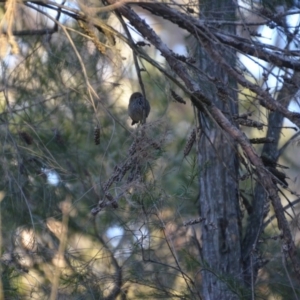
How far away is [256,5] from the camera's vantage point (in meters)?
3.40

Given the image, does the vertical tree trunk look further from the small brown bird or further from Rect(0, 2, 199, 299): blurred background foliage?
the small brown bird

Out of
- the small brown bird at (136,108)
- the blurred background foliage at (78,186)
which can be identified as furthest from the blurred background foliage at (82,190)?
the small brown bird at (136,108)

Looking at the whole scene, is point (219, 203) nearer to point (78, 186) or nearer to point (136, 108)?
point (78, 186)

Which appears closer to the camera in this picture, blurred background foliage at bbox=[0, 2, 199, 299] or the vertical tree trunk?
blurred background foliage at bbox=[0, 2, 199, 299]

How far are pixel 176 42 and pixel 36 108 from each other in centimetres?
199

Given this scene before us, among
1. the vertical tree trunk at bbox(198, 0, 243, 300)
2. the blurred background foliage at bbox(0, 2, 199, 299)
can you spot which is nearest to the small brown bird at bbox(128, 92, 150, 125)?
the blurred background foliage at bbox(0, 2, 199, 299)

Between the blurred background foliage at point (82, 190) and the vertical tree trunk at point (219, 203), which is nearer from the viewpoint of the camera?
the blurred background foliage at point (82, 190)

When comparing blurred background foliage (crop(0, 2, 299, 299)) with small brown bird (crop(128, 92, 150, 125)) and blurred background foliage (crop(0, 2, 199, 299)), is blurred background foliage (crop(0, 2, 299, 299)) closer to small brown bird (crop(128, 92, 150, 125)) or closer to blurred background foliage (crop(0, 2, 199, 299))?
blurred background foliage (crop(0, 2, 199, 299))

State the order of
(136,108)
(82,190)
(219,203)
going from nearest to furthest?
(136,108) < (219,203) < (82,190)

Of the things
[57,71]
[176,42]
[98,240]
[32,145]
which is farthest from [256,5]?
[176,42]

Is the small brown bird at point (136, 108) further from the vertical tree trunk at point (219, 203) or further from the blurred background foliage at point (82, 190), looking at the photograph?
the vertical tree trunk at point (219, 203)

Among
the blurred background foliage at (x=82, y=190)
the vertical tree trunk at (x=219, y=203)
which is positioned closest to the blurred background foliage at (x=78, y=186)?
the blurred background foliage at (x=82, y=190)

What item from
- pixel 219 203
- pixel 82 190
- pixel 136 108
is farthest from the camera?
pixel 82 190

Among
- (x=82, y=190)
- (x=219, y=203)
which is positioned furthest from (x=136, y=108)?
(x=82, y=190)
